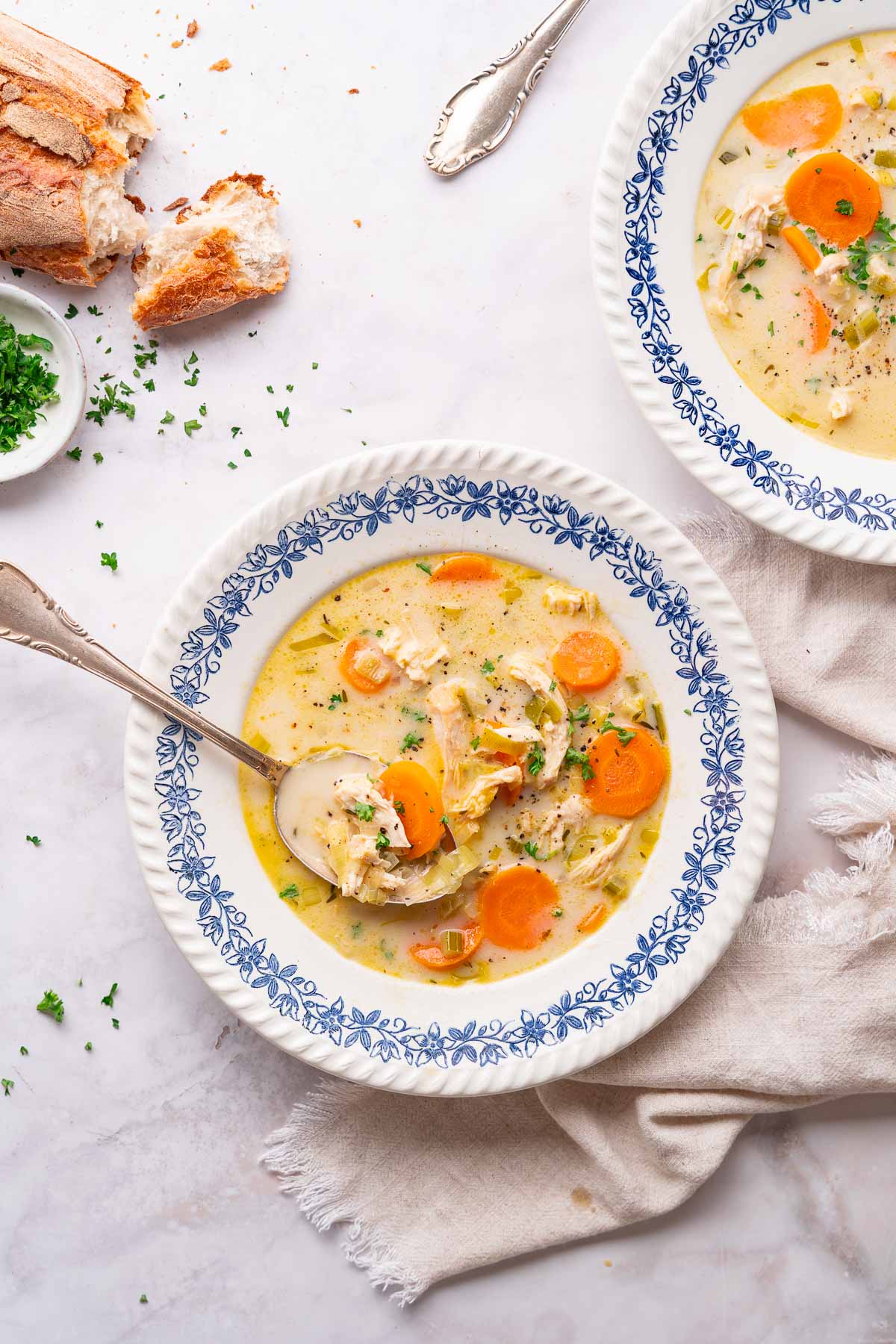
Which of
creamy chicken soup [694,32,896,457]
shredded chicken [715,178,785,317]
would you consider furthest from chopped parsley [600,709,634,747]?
shredded chicken [715,178,785,317]

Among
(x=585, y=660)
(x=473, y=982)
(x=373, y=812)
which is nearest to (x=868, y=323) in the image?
(x=585, y=660)

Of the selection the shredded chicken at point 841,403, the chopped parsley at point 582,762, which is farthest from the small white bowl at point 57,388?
the shredded chicken at point 841,403

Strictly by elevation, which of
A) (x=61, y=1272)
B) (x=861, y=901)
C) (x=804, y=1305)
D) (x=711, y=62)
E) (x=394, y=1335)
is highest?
(x=711, y=62)

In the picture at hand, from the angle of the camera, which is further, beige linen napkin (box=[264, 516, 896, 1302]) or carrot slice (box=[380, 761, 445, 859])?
beige linen napkin (box=[264, 516, 896, 1302])

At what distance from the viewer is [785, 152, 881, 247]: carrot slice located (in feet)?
10.4

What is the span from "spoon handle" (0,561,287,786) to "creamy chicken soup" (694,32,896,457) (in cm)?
225

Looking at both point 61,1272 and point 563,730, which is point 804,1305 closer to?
point 563,730

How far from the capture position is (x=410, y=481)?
3.08 metres

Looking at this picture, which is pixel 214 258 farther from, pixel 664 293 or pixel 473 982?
pixel 473 982

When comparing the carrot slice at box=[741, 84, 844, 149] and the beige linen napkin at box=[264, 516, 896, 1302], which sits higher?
the carrot slice at box=[741, 84, 844, 149]

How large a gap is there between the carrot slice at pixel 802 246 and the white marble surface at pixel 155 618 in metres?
0.71

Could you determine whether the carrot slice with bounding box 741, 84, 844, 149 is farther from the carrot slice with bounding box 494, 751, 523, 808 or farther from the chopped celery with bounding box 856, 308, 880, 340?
the carrot slice with bounding box 494, 751, 523, 808

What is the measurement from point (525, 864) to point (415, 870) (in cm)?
39

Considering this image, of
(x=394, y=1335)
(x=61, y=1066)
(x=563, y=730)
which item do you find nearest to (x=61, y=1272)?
(x=61, y=1066)
